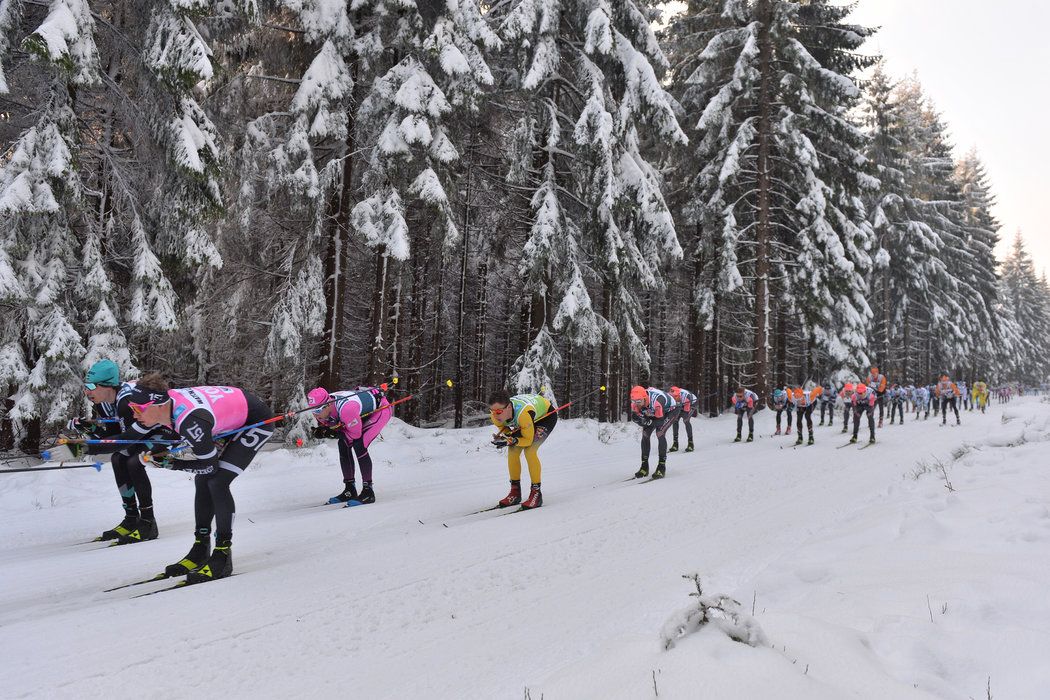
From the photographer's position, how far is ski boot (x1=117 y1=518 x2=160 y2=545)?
6.82 metres

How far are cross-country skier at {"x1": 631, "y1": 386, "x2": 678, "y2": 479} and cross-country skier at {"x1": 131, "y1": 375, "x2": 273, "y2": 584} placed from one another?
24.0 feet

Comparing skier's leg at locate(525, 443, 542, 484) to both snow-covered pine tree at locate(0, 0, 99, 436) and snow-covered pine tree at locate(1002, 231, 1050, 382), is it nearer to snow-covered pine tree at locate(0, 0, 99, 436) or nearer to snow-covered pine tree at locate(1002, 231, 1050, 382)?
snow-covered pine tree at locate(0, 0, 99, 436)

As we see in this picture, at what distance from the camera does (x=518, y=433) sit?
8578 millimetres

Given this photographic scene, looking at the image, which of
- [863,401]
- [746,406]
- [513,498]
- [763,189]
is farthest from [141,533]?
[763,189]

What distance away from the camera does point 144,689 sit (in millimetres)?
3359

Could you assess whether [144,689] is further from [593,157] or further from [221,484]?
[593,157]

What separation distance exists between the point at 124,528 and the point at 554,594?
17.6 ft

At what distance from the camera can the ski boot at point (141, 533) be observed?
22.4 ft

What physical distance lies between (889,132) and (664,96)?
24599 millimetres

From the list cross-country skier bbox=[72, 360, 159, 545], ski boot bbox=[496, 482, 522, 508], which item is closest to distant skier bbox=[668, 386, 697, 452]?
ski boot bbox=[496, 482, 522, 508]

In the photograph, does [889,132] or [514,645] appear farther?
[889,132]

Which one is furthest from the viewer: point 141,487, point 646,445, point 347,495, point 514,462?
point 646,445

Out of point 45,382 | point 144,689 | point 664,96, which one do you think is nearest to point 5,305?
point 45,382

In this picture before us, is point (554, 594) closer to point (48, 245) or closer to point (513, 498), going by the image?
point (513, 498)
